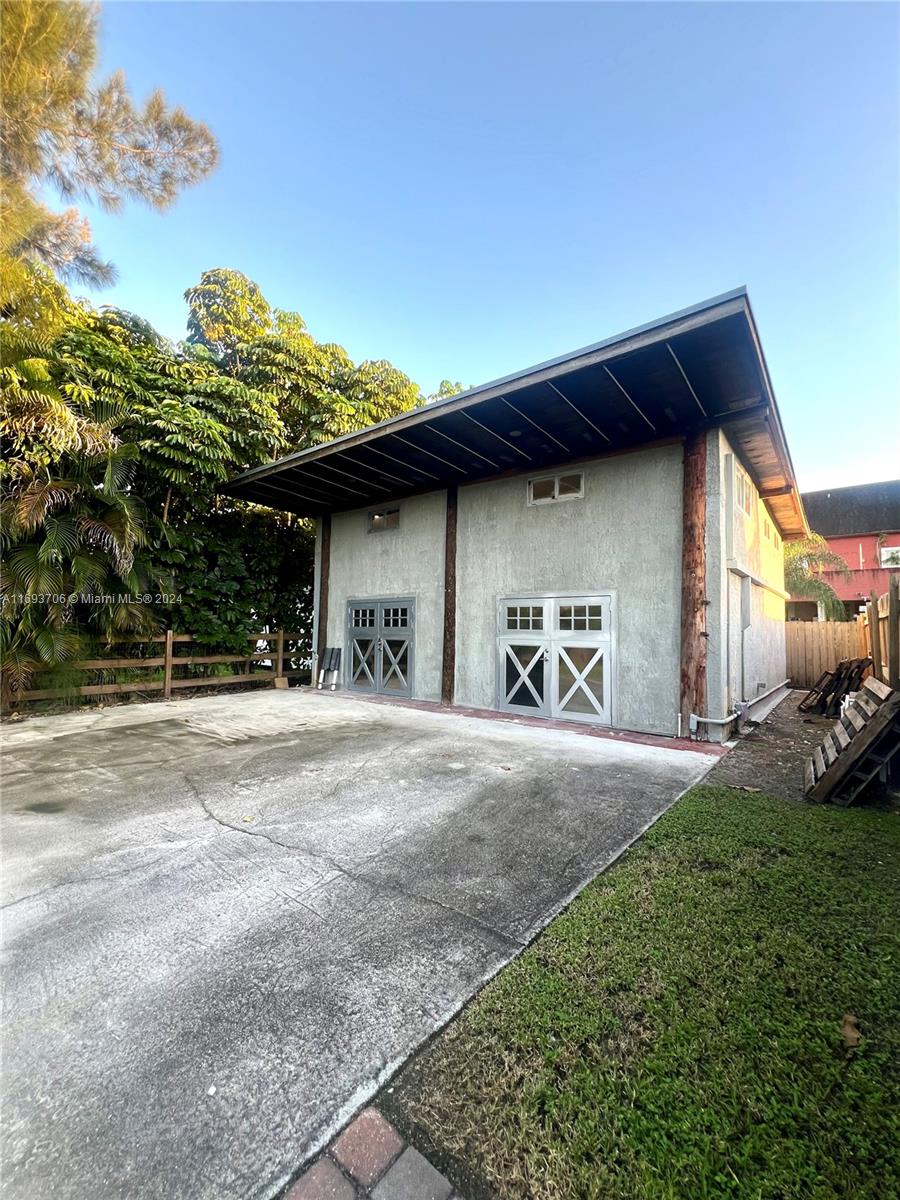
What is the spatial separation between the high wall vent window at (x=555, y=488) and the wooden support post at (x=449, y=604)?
1.54 metres

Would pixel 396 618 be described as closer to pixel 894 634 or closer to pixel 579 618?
pixel 579 618

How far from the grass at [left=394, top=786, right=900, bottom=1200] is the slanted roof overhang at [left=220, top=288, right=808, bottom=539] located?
4471 mm

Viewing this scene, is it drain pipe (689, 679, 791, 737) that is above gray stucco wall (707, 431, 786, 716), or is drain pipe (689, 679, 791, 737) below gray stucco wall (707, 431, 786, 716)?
below

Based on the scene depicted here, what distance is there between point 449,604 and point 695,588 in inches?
156

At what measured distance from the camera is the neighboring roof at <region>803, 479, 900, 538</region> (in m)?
21.7

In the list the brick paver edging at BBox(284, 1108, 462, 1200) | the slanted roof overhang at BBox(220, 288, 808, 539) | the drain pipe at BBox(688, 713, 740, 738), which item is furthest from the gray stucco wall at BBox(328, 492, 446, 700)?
the brick paver edging at BBox(284, 1108, 462, 1200)

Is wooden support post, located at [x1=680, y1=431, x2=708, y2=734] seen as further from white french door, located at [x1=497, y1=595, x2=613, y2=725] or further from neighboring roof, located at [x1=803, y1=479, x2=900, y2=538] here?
neighboring roof, located at [x1=803, y1=479, x2=900, y2=538]

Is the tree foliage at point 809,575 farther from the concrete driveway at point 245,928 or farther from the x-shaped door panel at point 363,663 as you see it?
the concrete driveway at point 245,928

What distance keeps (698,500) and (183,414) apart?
27.7 feet

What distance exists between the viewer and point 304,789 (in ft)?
13.0

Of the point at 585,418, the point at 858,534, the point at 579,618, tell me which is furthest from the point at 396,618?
the point at 858,534

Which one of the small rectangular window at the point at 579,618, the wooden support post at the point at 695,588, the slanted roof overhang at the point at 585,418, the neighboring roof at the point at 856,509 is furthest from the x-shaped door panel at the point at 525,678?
the neighboring roof at the point at 856,509

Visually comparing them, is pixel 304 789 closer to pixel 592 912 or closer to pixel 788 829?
pixel 592 912

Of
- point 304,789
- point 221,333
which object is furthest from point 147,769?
point 221,333
